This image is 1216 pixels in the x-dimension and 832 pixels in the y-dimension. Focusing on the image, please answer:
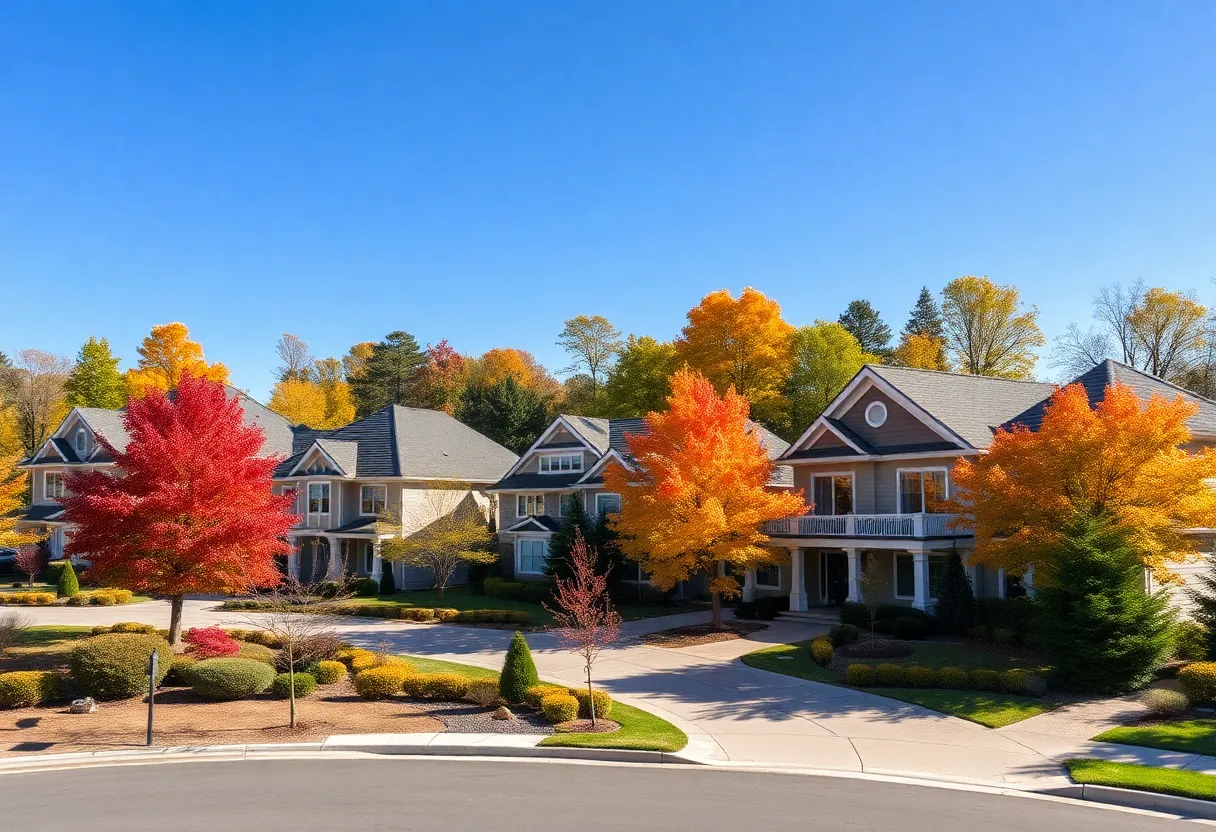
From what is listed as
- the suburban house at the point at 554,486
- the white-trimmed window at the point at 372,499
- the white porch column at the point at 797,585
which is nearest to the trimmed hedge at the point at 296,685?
the white porch column at the point at 797,585

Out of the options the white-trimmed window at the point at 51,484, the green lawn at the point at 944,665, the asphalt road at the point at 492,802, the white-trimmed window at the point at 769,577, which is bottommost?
the green lawn at the point at 944,665

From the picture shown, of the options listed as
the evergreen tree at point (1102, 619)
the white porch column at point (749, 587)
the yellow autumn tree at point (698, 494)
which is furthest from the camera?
the white porch column at point (749, 587)

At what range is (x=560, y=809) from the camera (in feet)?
40.3

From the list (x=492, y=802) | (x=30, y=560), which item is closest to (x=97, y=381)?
(x=30, y=560)

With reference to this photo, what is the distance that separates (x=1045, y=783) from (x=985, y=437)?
18229mm

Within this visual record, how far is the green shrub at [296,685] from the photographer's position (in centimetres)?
2031

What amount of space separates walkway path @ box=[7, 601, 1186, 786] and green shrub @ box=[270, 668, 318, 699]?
17.5ft

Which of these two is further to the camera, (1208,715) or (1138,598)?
(1138,598)

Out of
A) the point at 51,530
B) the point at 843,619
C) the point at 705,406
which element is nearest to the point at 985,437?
the point at 843,619

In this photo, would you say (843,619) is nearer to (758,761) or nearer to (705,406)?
(705,406)

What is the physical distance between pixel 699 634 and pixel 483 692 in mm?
11676

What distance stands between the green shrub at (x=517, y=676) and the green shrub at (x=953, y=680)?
9702 millimetres

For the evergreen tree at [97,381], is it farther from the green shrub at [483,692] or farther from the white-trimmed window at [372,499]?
the green shrub at [483,692]

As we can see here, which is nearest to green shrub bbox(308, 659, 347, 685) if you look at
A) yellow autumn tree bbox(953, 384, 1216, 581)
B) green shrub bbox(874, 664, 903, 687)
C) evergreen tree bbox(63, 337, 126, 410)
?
green shrub bbox(874, 664, 903, 687)
